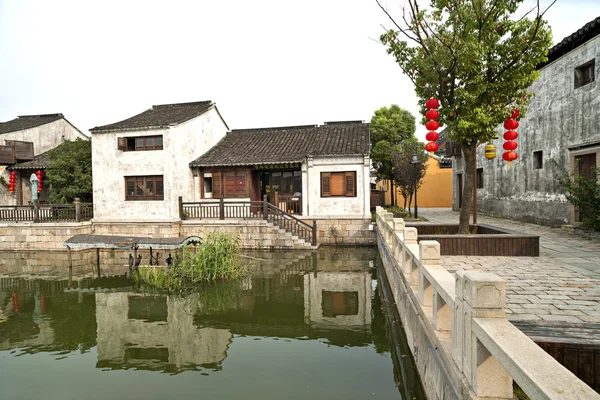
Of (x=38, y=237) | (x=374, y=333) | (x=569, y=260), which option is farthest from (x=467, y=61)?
(x=38, y=237)

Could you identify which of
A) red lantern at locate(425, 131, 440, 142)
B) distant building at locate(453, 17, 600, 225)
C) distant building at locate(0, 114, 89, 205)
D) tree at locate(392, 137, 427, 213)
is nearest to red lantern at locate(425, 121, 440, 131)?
red lantern at locate(425, 131, 440, 142)

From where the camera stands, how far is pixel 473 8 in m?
7.76

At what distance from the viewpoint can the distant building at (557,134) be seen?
11.0 metres

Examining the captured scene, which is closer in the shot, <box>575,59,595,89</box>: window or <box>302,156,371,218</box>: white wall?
<box>575,59,595,89</box>: window

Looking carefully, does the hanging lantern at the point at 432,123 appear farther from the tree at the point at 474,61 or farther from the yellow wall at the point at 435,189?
the yellow wall at the point at 435,189

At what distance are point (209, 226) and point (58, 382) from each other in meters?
9.94

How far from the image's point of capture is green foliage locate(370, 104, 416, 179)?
2214cm

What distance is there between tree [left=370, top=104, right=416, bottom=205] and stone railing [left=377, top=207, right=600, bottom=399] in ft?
60.0

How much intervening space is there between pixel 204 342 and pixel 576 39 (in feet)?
44.8

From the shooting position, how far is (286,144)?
17.7 metres

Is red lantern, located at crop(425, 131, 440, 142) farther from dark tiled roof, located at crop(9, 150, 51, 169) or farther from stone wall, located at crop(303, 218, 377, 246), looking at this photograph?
dark tiled roof, located at crop(9, 150, 51, 169)

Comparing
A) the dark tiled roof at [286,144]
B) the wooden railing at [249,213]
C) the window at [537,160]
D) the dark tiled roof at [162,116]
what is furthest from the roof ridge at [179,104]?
the window at [537,160]

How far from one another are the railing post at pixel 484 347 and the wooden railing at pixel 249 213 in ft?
38.9

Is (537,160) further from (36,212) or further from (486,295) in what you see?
(36,212)
